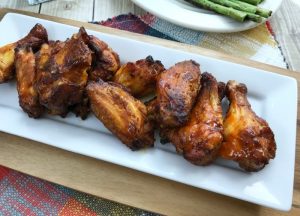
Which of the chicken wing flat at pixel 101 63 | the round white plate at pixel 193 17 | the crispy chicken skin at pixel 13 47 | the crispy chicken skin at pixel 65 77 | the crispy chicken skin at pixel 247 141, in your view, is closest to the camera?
the crispy chicken skin at pixel 247 141

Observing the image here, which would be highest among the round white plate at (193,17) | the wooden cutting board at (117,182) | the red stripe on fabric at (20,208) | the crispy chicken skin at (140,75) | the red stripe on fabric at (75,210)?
the round white plate at (193,17)

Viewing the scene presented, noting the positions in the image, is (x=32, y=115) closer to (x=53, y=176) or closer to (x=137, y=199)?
(x=53, y=176)

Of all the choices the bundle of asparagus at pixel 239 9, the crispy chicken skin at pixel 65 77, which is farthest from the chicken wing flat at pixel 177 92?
the bundle of asparagus at pixel 239 9

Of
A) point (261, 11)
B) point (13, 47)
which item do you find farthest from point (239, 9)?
point (13, 47)

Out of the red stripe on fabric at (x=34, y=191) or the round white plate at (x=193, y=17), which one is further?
the round white plate at (x=193, y=17)

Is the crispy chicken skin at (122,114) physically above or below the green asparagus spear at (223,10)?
below

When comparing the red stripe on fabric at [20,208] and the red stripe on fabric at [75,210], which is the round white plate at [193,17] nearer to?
the red stripe on fabric at [75,210]
